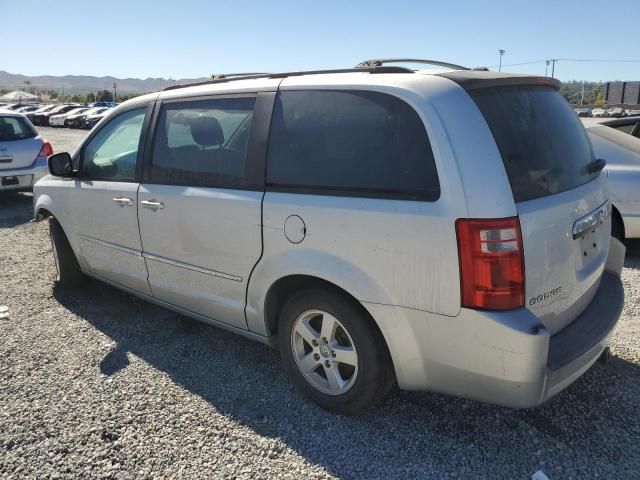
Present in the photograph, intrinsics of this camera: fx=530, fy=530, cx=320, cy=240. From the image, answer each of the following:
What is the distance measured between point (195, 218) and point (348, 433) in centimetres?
156

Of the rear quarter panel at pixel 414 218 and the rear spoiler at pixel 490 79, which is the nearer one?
the rear quarter panel at pixel 414 218

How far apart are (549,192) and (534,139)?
0.88ft

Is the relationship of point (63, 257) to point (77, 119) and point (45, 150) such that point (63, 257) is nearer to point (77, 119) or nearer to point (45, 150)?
point (45, 150)

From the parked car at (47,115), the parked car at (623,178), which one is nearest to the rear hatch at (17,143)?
the parked car at (623,178)

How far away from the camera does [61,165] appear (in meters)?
4.35

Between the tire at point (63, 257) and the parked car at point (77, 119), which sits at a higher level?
the tire at point (63, 257)

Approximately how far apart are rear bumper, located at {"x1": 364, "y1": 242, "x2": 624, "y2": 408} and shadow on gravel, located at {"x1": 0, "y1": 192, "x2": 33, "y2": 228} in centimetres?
741

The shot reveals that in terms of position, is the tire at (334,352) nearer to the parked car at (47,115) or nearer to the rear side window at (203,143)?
the rear side window at (203,143)

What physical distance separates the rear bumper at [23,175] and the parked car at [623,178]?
8.44 meters

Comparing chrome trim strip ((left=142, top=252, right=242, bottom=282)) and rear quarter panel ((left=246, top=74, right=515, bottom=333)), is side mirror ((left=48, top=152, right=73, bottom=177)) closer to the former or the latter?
chrome trim strip ((left=142, top=252, right=242, bottom=282))

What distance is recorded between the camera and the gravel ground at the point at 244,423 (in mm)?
2568

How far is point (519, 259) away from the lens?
89.4 inches

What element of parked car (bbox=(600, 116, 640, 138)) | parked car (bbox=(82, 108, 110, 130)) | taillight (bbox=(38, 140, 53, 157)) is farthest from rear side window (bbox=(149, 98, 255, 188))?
parked car (bbox=(82, 108, 110, 130))

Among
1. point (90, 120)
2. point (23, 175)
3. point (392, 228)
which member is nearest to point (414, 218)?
point (392, 228)
